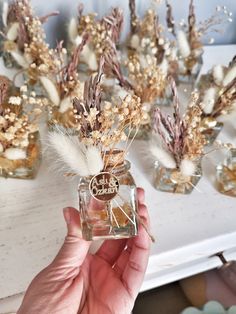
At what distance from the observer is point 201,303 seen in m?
0.65

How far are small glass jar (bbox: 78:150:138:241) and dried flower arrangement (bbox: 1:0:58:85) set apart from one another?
0.27m

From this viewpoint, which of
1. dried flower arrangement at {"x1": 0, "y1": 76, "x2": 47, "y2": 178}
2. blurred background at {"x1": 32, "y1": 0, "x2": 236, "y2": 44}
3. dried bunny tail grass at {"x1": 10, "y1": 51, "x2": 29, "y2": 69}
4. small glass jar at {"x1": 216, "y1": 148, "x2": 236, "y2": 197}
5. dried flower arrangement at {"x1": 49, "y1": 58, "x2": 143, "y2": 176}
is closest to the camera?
dried flower arrangement at {"x1": 49, "y1": 58, "x2": 143, "y2": 176}

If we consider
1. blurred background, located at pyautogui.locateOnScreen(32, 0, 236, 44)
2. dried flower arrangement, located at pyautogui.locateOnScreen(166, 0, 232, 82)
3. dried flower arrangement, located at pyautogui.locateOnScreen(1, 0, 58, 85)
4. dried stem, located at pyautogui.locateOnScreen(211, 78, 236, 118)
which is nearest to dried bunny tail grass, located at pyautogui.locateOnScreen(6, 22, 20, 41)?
dried flower arrangement, located at pyautogui.locateOnScreen(1, 0, 58, 85)

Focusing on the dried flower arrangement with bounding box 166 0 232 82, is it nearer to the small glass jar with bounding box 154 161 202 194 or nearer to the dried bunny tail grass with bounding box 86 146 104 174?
the small glass jar with bounding box 154 161 202 194

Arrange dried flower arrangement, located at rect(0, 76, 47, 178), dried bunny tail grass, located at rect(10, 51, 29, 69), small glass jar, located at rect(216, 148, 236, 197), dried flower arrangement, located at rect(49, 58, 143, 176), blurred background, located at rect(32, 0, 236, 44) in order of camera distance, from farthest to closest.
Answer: blurred background, located at rect(32, 0, 236, 44) < dried bunny tail grass, located at rect(10, 51, 29, 69) < small glass jar, located at rect(216, 148, 236, 197) < dried flower arrangement, located at rect(0, 76, 47, 178) < dried flower arrangement, located at rect(49, 58, 143, 176)

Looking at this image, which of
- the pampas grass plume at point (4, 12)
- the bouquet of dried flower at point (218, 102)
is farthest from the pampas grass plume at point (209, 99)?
the pampas grass plume at point (4, 12)

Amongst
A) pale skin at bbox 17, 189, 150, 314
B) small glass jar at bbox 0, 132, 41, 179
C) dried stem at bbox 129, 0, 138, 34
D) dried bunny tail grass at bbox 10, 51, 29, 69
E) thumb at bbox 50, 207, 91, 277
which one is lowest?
pale skin at bbox 17, 189, 150, 314

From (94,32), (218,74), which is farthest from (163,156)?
(94,32)

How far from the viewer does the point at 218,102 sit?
2.19ft

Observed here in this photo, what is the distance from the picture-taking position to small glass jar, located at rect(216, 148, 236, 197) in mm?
642

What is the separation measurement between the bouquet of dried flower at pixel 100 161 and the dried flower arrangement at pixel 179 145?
0.26 feet

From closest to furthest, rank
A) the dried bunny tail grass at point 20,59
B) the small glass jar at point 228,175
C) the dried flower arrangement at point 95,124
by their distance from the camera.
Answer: the dried flower arrangement at point 95,124 < the small glass jar at point 228,175 < the dried bunny tail grass at point 20,59

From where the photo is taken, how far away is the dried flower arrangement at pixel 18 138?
537mm

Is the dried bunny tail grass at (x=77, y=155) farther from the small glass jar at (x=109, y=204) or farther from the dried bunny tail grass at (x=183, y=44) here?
the dried bunny tail grass at (x=183, y=44)
